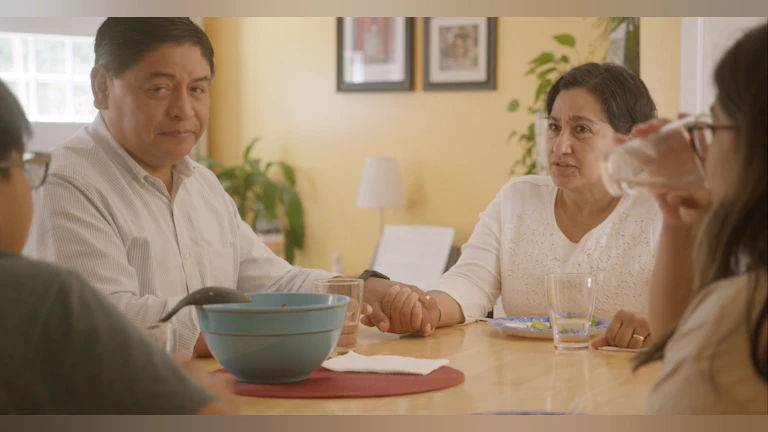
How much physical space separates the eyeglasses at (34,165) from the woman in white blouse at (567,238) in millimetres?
611

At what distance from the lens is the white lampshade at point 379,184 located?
3267 millimetres

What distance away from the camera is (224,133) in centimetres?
326

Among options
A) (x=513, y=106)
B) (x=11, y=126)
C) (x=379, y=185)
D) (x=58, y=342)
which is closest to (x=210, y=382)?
(x=58, y=342)

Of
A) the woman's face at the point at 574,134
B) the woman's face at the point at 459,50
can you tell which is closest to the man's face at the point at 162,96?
the woman's face at the point at 574,134

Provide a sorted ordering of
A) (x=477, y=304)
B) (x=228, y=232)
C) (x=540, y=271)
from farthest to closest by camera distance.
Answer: (x=540, y=271), (x=477, y=304), (x=228, y=232)

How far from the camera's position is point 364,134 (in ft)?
11.0

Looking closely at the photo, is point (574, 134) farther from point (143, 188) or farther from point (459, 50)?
point (459, 50)

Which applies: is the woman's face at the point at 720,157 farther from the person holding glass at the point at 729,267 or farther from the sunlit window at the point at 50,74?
the sunlit window at the point at 50,74

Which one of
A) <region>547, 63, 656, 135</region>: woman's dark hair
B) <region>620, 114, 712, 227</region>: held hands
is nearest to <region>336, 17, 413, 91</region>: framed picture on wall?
<region>547, 63, 656, 135</region>: woman's dark hair

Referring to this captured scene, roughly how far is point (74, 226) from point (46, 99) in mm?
119

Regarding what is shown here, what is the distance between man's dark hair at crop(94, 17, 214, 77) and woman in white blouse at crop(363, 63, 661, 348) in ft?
1.64

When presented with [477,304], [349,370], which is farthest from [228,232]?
[477,304]

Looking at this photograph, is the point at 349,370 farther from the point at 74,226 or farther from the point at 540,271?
the point at 540,271

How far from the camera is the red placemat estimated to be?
0.70m
